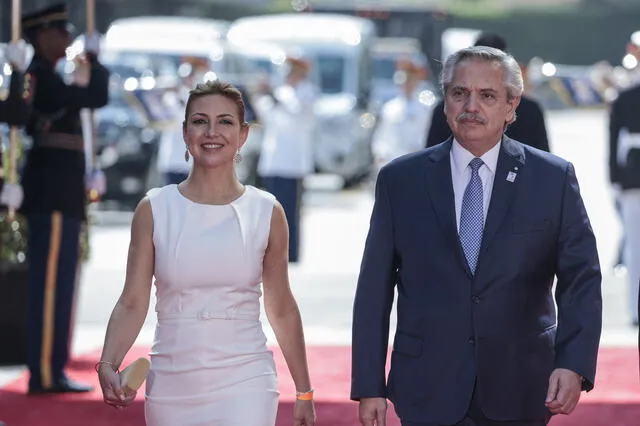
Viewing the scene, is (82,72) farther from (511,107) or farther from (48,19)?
(511,107)

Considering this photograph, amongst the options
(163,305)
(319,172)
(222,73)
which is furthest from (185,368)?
(319,172)

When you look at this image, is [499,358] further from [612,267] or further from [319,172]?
[319,172]

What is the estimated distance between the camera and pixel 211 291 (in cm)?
530

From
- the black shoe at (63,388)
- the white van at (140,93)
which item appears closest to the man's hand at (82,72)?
the black shoe at (63,388)

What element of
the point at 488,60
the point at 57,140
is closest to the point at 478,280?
the point at 488,60

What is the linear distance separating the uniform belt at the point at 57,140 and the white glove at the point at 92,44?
509 millimetres

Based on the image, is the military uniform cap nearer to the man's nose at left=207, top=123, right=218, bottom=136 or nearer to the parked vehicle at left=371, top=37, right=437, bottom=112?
the man's nose at left=207, top=123, right=218, bottom=136

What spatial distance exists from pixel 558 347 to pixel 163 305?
46.3 inches

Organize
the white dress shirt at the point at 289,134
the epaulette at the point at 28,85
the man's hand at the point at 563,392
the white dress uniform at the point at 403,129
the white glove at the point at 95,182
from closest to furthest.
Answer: the man's hand at the point at 563,392
the epaulette at the point at 28,85
the white glove at the point at 95,182
the white dress shirt at the point at 289,134
the white dress uniform at the point at 403,129

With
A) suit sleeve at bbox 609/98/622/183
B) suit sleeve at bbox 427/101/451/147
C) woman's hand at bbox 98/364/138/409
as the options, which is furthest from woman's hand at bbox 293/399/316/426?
suit sleeve at bbox 609/98/622/183

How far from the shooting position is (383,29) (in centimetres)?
3631

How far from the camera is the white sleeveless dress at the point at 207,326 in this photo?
207 inches

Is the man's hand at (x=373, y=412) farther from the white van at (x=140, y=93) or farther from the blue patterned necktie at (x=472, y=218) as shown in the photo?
the white van at (x=140, y=93)

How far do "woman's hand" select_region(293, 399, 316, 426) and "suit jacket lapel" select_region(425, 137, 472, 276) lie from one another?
693mm
